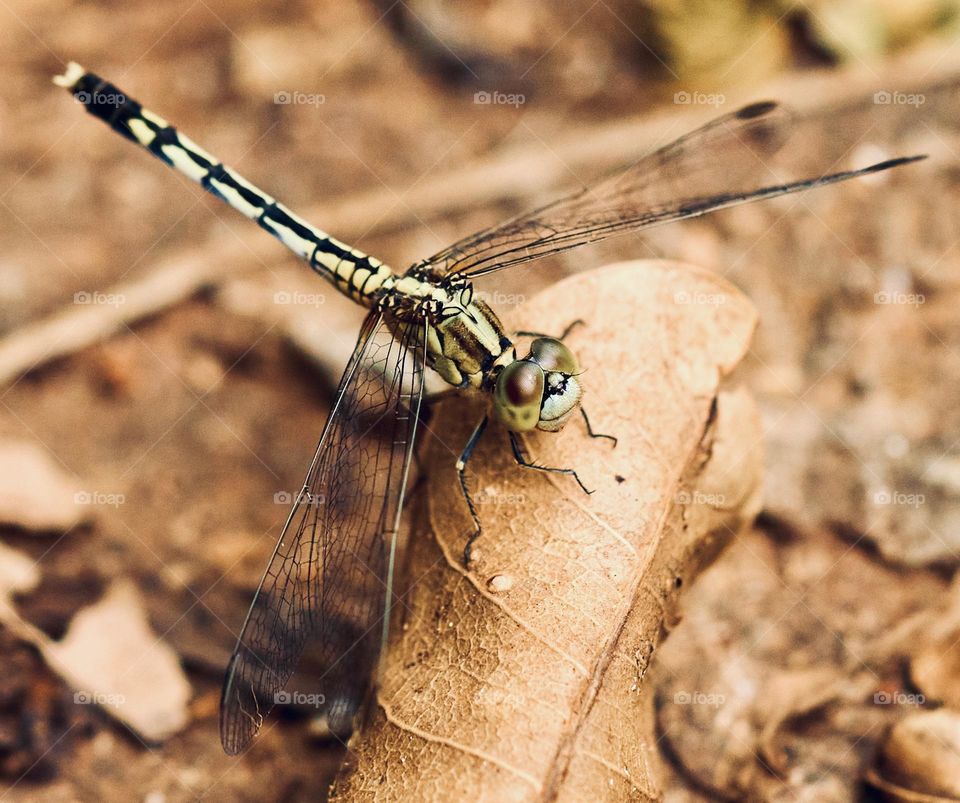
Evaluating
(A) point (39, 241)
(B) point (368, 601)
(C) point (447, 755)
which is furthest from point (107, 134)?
(C) point (447, 755)

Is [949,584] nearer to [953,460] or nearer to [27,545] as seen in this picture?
[953,460]

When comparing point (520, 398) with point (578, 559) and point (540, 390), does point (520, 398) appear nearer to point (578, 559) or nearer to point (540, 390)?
point (540, 390)

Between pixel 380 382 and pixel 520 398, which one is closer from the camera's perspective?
pixel 520 398

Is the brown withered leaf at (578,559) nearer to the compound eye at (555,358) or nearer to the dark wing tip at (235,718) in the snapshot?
the compound eye at (555,358)

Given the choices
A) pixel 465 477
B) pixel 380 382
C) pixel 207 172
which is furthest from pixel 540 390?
pixel 207 172

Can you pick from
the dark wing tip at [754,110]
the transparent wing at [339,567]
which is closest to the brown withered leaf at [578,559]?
the transparent wing at [339,567]
